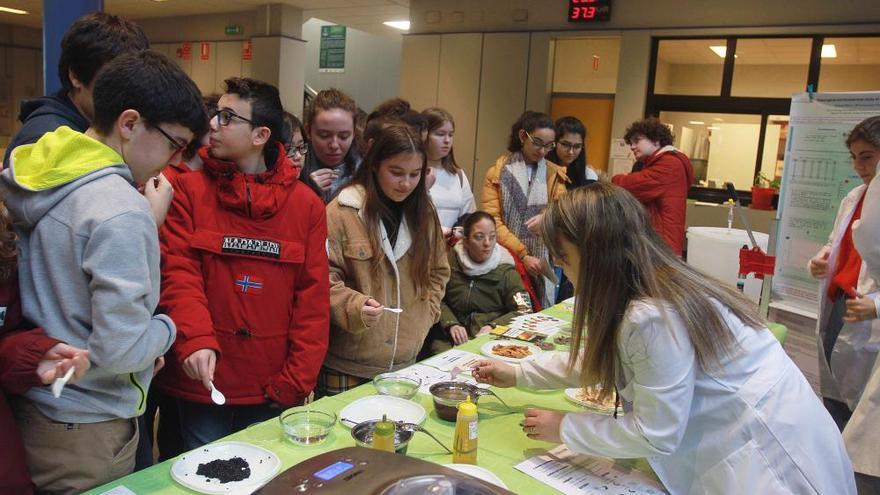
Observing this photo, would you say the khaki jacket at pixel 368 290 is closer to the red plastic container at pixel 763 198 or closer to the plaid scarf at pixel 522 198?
the plaid scarf at pixel 522 198

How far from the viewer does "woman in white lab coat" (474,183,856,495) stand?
130 cm

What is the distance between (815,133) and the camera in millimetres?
3512

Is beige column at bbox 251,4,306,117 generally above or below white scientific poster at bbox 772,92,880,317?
above

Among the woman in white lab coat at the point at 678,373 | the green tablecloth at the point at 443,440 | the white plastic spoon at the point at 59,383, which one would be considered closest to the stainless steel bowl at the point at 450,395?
the green tablecloth at the point at 443,440

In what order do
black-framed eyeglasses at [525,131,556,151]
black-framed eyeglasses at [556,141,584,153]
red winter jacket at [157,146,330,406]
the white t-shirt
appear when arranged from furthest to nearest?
1. black-framed eyeglasses at [556,141,584,153]
2. black-framed eyeglasses at [525,131,556,151]
3. the white t-shirt
4. red winter jacket at [157,146,330,406]

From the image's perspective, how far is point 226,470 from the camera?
4.20ft

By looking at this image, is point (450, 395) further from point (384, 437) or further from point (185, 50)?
point (185, 50)

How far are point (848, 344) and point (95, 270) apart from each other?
2.81 meters

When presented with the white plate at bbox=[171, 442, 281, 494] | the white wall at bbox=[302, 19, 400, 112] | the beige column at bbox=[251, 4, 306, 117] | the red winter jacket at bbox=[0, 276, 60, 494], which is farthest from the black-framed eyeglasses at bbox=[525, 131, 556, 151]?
the white wall at bbox=[302, 19, 400, 112]

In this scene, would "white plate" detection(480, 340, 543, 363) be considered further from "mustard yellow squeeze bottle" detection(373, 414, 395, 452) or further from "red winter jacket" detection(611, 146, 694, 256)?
"red winter jacket" detection(611, 146, 694, 256)

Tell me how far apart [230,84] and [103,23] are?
13.5 inches

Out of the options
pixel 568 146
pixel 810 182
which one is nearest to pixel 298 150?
pixel 568 146

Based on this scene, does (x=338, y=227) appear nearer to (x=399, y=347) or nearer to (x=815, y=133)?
(x=399, y=347)

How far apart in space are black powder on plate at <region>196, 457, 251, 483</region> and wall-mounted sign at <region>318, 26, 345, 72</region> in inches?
373
